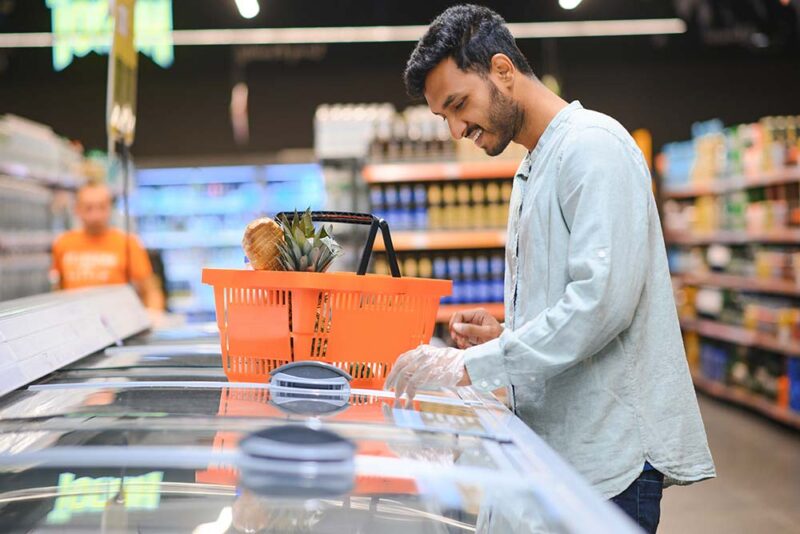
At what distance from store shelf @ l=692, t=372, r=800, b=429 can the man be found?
5742mm

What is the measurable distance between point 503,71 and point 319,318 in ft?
2.12

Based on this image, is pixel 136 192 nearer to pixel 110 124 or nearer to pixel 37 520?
pixel 110 124

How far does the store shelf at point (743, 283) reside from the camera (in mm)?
7047

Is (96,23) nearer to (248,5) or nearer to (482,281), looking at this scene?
(248,5)

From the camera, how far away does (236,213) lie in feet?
32.8

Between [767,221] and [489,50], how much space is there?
644 cm

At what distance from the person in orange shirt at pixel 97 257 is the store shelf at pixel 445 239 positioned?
1.66 metres

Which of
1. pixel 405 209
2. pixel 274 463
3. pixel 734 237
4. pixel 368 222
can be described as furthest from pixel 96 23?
pixel 274 463

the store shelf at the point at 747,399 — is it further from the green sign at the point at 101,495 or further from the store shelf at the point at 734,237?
the green sign at the point at 101,495

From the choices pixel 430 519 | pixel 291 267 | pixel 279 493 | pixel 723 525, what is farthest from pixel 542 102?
pixel 723 525

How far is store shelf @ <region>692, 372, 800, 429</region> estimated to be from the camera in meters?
6.91

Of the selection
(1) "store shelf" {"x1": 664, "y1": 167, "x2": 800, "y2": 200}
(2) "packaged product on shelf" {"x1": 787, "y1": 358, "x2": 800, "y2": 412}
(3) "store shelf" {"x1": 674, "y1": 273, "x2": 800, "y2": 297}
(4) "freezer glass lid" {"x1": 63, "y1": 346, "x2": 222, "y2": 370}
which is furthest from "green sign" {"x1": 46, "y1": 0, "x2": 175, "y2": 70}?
(4) "freezer glass lid" {"x1": 63, "y1": 346, "x2": 222, "y2": 370}

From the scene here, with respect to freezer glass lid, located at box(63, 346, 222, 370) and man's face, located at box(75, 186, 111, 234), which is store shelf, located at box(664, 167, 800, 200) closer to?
man's face, located at box(75, 186, 111, 234)

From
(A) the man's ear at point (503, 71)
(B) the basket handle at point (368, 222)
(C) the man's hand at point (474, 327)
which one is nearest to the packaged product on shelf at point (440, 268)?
(C) the man's hand at point (474, 327)
